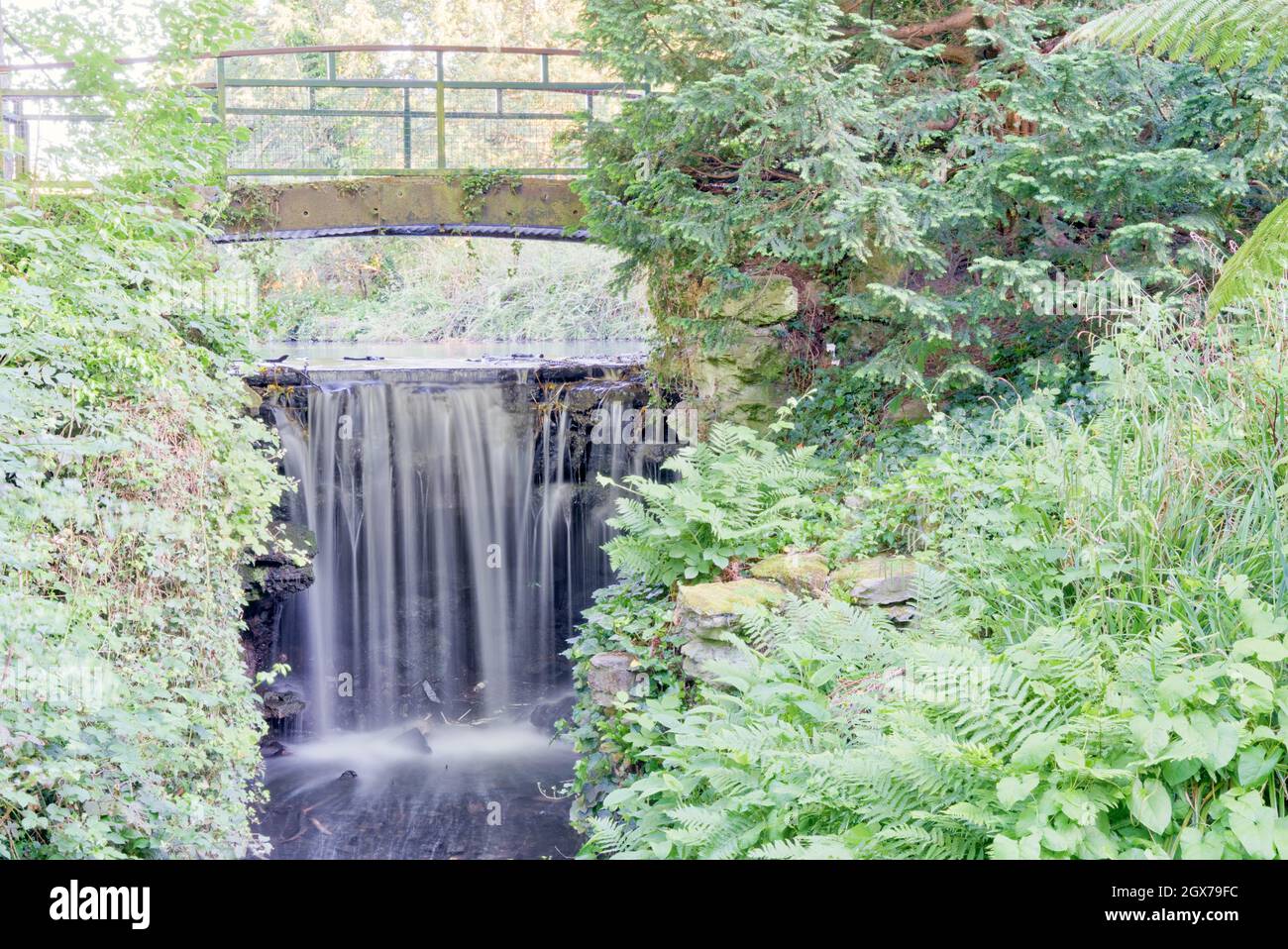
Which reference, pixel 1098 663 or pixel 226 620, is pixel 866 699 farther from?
pixel 226 620

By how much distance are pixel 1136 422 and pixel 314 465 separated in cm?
830

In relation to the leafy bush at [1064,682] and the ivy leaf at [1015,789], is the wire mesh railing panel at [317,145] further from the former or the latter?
the ivy leaf at [1015,789]

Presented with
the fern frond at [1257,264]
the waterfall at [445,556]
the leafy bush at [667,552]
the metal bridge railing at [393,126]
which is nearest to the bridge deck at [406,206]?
the metal bridge railing at [393,126]

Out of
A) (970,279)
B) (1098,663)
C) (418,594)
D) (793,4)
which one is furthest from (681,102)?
(418,594)

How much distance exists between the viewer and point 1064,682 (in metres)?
2.84

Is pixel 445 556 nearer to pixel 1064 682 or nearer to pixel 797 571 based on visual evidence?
pixel 797 571

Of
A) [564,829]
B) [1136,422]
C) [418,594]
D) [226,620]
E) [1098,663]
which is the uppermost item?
[1136,422]

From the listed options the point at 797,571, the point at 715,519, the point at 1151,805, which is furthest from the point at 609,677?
the point at 1151,805

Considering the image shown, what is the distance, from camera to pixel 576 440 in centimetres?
1038

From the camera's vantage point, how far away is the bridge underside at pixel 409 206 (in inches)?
404

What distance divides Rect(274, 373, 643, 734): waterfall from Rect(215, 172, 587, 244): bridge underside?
169 cm

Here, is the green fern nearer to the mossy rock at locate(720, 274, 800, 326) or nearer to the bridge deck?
the mossy rock at locate(720, 274, 800, 326)

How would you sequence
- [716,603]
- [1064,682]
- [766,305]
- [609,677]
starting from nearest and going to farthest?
[1064,682]
[716,603]
[609,677]
[766,305]

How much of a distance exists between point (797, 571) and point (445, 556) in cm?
618
